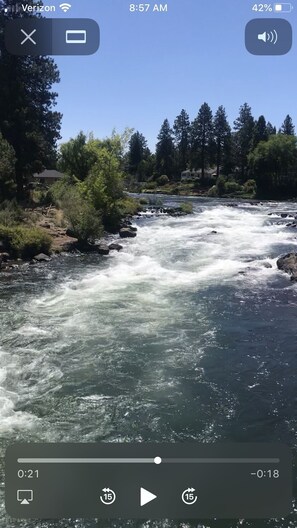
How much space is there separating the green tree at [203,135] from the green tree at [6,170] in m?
68.6

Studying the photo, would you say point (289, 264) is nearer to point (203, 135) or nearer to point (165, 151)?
point (203, 135)

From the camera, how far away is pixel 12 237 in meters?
23.3

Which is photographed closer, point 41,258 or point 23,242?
point 41,258

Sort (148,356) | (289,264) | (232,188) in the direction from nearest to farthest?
1. (148,356)
2. (289,264)
3. (232,188)

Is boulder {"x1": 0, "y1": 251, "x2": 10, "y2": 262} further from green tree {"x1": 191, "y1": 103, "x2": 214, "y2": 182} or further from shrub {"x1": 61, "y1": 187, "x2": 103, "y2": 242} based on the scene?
green tree {"x1": 191, "y1": 103, "x2": 214, "y2": 182}

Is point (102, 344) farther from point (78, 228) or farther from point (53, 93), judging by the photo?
point (53, 93)

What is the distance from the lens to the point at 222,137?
92.9m

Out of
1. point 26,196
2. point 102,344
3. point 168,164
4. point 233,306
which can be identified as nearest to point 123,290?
point 233,306

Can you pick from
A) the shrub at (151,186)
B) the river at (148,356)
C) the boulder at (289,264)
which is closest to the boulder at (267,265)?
the river at (148,356)

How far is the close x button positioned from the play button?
3.82 meters

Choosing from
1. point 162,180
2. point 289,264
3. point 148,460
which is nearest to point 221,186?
point 162,180

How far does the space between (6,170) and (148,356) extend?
19.3 m

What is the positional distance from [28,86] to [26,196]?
953 centimetres

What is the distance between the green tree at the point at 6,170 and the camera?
1023 inches
